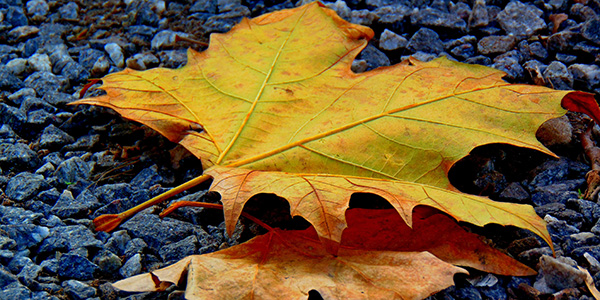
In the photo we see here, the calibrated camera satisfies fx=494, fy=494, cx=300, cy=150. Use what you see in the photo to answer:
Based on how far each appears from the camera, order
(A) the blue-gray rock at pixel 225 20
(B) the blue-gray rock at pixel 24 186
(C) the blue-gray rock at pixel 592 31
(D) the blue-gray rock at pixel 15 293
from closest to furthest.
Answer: (D) the blue-gray rock at pixel 15 293 < (B) the blue-gray rock at pixel 24 186 < (C) the blue-gray rock at pixel 592 31 < (A) the blue-gray rock at pixel 225 20

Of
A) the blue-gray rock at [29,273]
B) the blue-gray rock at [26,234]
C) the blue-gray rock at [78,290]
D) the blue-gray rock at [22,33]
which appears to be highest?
the blue-gray rock at [22,33]

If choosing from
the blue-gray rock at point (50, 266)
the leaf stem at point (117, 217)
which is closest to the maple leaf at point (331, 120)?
the leaf stem at point (117, 217)

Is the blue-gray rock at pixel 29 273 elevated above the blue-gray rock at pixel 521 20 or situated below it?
below

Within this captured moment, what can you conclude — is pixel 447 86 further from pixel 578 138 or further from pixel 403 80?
pixel 578 138

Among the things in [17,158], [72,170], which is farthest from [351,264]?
[17,158]

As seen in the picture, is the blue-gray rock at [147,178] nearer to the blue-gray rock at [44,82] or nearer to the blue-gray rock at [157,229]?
the blue-gray rock at [157,229]

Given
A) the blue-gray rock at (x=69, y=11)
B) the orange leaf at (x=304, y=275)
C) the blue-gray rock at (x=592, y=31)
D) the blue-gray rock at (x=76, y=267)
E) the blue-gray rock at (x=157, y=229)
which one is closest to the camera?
the orange leaf at (x=304, y=275)

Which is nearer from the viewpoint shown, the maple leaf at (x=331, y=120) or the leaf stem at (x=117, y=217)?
the maple leaf at (x=331, y=120)
